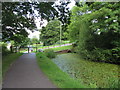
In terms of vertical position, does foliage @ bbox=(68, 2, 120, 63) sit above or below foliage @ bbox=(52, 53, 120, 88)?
above

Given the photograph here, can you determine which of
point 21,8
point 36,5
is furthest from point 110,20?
point 21,8

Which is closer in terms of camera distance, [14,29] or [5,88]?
[5,88]

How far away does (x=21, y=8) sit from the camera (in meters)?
5.84

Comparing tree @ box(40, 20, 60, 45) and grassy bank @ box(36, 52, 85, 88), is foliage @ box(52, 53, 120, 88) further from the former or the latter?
tree @ box(40, 20, 60, 45)

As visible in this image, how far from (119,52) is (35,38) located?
31.5 meters

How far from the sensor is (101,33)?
444 inches

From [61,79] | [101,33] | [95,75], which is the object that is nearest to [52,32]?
[101,33]

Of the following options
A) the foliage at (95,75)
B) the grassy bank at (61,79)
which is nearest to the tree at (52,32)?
the foliage at (95,75)

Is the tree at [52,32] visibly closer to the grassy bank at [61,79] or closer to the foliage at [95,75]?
the foliage at [95,75]

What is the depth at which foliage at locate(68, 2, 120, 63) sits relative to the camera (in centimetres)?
880

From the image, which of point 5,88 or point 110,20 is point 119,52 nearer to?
point 110,20

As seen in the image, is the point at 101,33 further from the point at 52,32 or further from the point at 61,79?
the point at 52,32

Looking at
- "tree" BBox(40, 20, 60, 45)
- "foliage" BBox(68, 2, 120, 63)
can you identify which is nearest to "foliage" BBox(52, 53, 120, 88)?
"foliage" BBox(68, 2, 120, 63)

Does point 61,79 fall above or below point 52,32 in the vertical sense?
below
